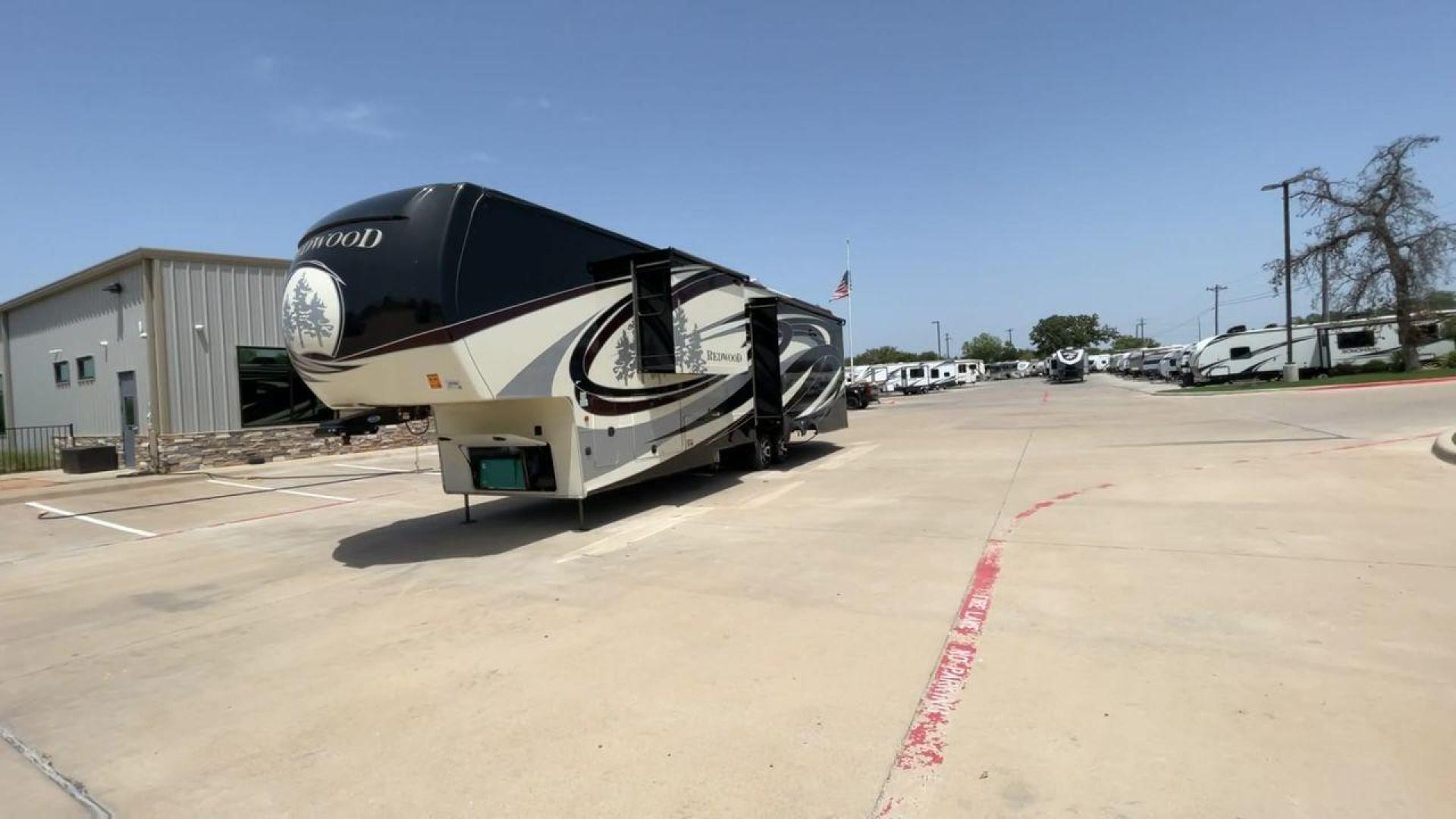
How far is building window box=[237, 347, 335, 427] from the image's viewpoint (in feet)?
62.4

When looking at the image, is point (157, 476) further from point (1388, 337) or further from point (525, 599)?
point (1388, 337)

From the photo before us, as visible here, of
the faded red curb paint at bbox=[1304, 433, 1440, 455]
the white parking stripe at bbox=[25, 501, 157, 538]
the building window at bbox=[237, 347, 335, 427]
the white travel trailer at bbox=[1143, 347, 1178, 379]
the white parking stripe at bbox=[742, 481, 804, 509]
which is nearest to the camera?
the white parking stripe at bbox=[742, 481, 804, 509]

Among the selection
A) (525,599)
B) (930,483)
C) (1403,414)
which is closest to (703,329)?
(930,483)

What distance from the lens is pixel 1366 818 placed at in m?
2.57

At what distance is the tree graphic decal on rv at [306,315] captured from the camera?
6699 millimetres

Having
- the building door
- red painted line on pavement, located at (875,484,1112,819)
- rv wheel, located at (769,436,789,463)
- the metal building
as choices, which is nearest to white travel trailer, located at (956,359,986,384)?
rv wheel, located at (769,436,789,463)

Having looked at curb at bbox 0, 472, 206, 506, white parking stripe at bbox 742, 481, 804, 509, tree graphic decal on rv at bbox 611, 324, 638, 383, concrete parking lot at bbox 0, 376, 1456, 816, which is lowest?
concrete parking lot at bbox 0, 376, 1456, 816

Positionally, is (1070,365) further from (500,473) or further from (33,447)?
(33,447)

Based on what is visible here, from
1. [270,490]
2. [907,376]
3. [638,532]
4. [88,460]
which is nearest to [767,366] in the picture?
[638,532]

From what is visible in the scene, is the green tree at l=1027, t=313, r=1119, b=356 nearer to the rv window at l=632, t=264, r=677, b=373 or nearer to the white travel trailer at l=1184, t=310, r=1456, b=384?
the white travel trailer at l=1184, t=310, r=1456, b=384

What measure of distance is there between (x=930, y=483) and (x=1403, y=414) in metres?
13.3

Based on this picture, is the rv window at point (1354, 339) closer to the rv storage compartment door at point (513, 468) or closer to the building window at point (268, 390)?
the rv storage compartment door at point (513, 468)

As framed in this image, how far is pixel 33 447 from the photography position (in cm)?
2136

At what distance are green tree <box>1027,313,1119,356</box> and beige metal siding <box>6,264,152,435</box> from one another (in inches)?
4314
